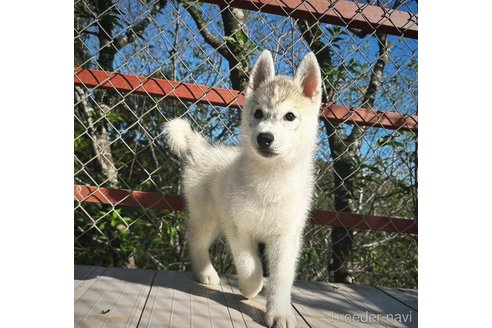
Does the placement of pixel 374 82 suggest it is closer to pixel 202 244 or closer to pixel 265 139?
pixel 265 139

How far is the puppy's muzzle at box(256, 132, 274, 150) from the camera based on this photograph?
1042mm

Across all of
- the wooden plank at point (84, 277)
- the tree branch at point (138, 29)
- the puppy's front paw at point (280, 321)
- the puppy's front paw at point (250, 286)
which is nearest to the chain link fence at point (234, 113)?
the tree branch at point (138, 29)

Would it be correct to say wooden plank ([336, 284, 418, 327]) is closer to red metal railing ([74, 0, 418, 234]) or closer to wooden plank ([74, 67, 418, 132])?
red metal railing ([74, 0, 418, 234])

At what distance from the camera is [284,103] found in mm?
1112

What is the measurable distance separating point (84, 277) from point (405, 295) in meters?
0.97

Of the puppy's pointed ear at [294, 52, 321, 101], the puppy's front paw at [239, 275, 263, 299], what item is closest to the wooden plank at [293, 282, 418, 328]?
the puppy's front paw at [239, 275, 263, 299]

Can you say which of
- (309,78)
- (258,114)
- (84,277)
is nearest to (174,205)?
(84,277)

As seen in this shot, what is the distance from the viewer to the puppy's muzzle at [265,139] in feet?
3.42

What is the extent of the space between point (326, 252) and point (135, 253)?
68 centimetres

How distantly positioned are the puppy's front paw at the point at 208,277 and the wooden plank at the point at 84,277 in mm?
301

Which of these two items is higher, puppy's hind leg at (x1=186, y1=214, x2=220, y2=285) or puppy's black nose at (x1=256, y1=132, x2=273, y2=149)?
puppy's black nose at (x1=256, y1=132, x2=273, y2=149)

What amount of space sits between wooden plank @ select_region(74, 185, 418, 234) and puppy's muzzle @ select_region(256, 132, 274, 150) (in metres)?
0.49
